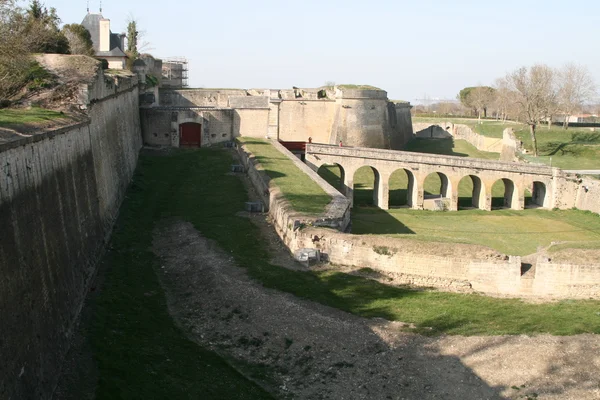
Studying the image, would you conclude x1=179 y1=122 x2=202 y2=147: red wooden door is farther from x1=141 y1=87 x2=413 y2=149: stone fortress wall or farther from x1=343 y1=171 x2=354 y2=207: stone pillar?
x1=343 y1=171 x2=354 y2=207: stone pillar

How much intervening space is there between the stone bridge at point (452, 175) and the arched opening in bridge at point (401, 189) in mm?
54

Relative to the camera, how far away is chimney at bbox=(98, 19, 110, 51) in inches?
1604

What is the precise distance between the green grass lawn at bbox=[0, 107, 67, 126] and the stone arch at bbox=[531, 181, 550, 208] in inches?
1043

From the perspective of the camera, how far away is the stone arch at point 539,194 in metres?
35.6

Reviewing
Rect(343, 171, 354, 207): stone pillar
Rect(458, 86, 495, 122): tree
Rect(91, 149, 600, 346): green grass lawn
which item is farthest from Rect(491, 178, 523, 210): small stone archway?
Rect(458, 86, 495, 122): tree

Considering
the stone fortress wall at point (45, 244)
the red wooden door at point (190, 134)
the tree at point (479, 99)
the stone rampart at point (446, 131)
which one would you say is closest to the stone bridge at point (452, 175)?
the red wooden door at point (190, 134)

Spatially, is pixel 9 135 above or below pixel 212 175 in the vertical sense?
above

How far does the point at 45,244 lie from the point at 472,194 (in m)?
29.3

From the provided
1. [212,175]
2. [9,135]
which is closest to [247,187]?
[212,175]

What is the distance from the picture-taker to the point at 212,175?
31.9 metres

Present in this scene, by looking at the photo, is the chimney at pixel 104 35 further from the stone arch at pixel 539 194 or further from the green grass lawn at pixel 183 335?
the stone arch at pixel 539 194

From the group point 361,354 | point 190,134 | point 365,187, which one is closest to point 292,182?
point 365,187

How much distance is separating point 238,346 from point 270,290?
8.96 feet

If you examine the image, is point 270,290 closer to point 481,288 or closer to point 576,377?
point 481,288
